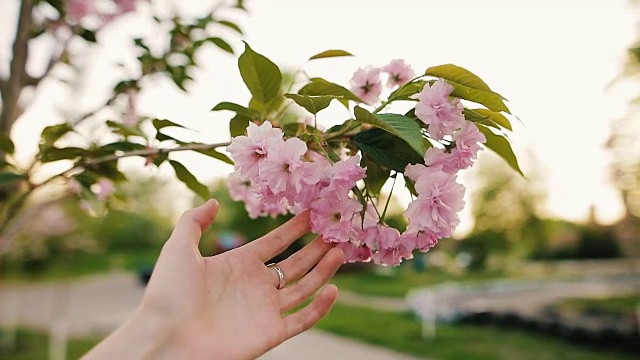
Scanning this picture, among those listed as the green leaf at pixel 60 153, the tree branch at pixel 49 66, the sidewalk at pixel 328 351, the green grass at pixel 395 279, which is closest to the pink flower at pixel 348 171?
the green leaf at pixel 60 153

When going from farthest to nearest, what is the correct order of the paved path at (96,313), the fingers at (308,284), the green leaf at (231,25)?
1. the paved path at (96,313)
2. the green leaf at (231,25)
3. the fingers at (308,284)

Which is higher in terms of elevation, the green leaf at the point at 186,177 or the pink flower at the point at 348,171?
the pink flower at the point at 348,171

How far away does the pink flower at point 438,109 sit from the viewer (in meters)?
0.68

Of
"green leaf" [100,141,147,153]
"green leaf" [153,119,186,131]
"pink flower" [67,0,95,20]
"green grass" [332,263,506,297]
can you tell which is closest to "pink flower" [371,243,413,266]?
"green leaf" [153,119,186,131]

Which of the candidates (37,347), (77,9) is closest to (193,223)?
(77,9)

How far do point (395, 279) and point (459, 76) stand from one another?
1481 centimetres

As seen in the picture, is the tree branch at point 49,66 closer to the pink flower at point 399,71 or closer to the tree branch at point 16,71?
the tree branch at point 16,71

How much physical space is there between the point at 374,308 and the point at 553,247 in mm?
15789

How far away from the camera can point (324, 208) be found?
2.43 feet

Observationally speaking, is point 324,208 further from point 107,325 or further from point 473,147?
point 107,325

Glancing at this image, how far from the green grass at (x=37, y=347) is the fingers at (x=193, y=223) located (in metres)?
5.50

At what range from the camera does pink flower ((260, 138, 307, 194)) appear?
27.2 inches

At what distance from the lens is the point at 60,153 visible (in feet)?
3.15

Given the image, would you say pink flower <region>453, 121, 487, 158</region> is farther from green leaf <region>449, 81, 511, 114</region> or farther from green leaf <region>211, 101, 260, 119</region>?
green leaf <region>211, 101, 260, 119</region>
